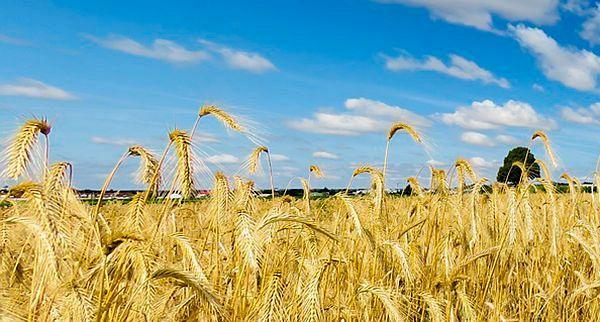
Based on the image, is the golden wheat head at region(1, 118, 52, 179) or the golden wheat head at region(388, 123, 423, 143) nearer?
the golden wheat head at region(1, 118, 52, 179)

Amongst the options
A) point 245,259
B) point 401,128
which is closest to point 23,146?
point 245,259

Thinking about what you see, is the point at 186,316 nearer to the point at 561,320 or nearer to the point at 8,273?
the point at 8,273

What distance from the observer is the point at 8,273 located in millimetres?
2594

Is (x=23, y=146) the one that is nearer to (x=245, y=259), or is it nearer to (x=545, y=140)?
(x=245, y=259)

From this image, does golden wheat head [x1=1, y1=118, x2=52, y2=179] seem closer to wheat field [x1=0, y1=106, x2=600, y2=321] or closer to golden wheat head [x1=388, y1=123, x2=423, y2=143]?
wheat field [x1=0, y1=106, x2=600, y2=321]

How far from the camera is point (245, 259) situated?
74.9 inches

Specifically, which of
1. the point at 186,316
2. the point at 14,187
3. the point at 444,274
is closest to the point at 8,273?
the point at 186,316

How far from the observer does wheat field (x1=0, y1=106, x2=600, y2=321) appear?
179cm

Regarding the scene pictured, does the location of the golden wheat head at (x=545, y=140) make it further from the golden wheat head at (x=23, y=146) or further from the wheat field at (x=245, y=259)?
the golden wheat head at (x=23, y=146)

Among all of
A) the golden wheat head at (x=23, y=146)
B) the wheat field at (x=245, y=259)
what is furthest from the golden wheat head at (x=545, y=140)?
the golden wheat head at (x=23, y=146)

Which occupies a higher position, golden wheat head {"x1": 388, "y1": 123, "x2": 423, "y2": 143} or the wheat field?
golden wheat head {"x1": 388, "y1": 123, "x2": 423, "y2": 143}

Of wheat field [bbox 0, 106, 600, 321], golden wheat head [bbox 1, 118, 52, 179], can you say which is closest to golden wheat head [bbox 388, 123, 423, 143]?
wheat field [bbox 0, 106, 600, 321]

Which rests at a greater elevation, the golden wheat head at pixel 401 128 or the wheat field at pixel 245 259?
the golden wheat head at pixel 401 128

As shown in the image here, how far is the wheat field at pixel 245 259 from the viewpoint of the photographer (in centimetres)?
179
